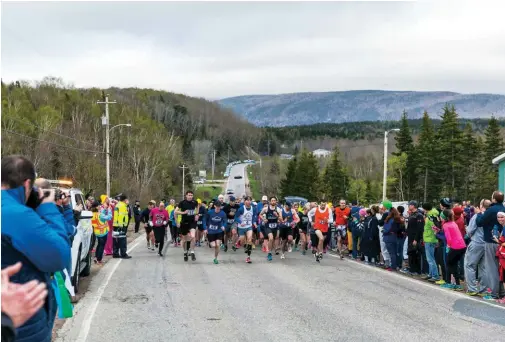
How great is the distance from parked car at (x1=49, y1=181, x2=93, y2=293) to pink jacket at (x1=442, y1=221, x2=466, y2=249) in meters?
7.16

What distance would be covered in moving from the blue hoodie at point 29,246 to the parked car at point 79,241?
20.4 feet

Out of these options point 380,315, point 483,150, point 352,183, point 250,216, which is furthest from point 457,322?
point 352,183

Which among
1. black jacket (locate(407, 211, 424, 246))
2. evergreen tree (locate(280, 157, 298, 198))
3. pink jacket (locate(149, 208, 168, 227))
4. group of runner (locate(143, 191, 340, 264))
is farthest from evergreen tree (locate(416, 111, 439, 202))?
black jacket (locate(407, 211, 424, 246))

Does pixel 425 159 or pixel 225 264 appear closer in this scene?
pixel 225 264

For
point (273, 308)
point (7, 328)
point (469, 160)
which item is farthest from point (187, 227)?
point (469, 160)

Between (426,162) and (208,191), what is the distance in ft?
205

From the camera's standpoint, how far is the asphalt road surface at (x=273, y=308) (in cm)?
820

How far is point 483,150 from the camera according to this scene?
2849 inches

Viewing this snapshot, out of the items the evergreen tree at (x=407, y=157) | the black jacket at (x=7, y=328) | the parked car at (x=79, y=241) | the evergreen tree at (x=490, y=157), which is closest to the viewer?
the black jacket at (x=7, y=328)

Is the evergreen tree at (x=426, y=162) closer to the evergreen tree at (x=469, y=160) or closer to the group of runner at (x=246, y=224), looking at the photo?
the evergreen tree at (x=469, y=160)

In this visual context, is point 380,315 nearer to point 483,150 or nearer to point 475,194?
point 475,194

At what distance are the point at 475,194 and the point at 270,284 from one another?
60.5 m

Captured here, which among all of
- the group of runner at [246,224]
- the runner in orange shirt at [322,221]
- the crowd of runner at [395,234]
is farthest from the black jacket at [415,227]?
the runner in orange shirt at [322,221]

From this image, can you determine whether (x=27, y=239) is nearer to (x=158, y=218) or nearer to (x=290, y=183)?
(x=158, y=218)
